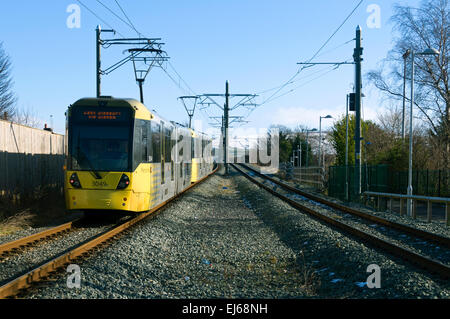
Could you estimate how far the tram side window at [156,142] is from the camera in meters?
14.3

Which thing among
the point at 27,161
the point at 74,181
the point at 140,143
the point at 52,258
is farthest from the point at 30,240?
the point at 27,161

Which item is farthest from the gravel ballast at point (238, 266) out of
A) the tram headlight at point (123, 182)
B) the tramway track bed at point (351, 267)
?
the tram headlight at point (123, 182)

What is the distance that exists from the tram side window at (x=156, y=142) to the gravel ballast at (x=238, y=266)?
1.90 metres

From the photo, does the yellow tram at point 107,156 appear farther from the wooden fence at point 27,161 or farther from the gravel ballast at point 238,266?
the wooden fence at point 27,161

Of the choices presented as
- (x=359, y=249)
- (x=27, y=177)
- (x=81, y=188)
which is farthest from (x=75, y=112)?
(x=359, y=249)

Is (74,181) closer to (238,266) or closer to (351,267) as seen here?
(238,266)

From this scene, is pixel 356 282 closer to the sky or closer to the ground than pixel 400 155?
closer to the ground

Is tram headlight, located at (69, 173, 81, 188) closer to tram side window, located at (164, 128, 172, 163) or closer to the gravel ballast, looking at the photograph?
the gravel ballast

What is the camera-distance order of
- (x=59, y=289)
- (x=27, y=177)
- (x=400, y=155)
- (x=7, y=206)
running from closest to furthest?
1. (x=59, y=289)
2. (x=7, y=206)
3. (x=27, y=177)
4. (x=400, y=155)

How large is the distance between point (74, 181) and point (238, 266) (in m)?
5.33

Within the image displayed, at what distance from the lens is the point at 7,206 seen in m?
14.4

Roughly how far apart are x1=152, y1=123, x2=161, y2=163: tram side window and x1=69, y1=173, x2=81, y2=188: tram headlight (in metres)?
2.79

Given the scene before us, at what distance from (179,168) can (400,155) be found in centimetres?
1880

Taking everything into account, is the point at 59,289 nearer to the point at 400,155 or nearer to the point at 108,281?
the point at 108,281
